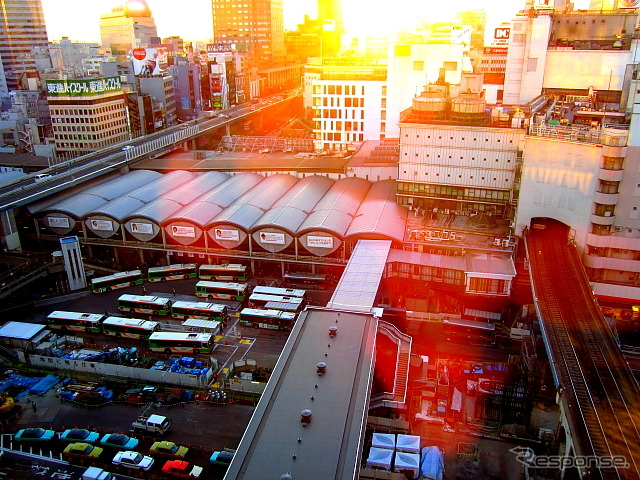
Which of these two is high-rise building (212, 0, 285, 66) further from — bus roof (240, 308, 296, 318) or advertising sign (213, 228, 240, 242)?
bus roof (240, 308, 296, 318)

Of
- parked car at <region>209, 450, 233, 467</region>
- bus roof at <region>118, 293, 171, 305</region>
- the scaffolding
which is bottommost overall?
parked car at <region>209, 450, 233, 467</region>

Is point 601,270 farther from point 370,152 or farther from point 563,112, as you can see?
point 370,152

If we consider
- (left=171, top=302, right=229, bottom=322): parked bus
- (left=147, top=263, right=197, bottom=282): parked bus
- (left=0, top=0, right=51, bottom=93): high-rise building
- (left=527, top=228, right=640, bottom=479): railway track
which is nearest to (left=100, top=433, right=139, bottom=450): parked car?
(left=171, top=302, right=229, bottom=322): parked bus

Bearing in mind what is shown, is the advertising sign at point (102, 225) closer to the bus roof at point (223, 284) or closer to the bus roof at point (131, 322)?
the bus roof at point (223, 284)

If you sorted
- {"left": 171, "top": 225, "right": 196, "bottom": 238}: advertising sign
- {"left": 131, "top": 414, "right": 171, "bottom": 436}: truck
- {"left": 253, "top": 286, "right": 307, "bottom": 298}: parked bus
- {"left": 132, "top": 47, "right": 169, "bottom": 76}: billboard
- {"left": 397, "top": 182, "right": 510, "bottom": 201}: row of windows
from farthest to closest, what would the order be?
{"left": 132, "top": 47, "right": 169, "bottom": 76}: billboard → {"left": 171, "top": 225, "right": 196, "bottom": 238}: advertising sign → {"left": 397, "top": 182, "right": 510, "bottom": 201}: row of windows → {"left": 253, "top": 286, "right": 307, "bottom": 298}: parked bus → {"left": 131, "top": 414, "right": 171, "bottom": 436}: truck

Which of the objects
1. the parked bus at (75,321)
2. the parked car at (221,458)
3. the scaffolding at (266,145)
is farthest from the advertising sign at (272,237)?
the scaffolding at (266,145)

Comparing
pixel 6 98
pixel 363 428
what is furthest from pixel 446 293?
pixel 6 98
